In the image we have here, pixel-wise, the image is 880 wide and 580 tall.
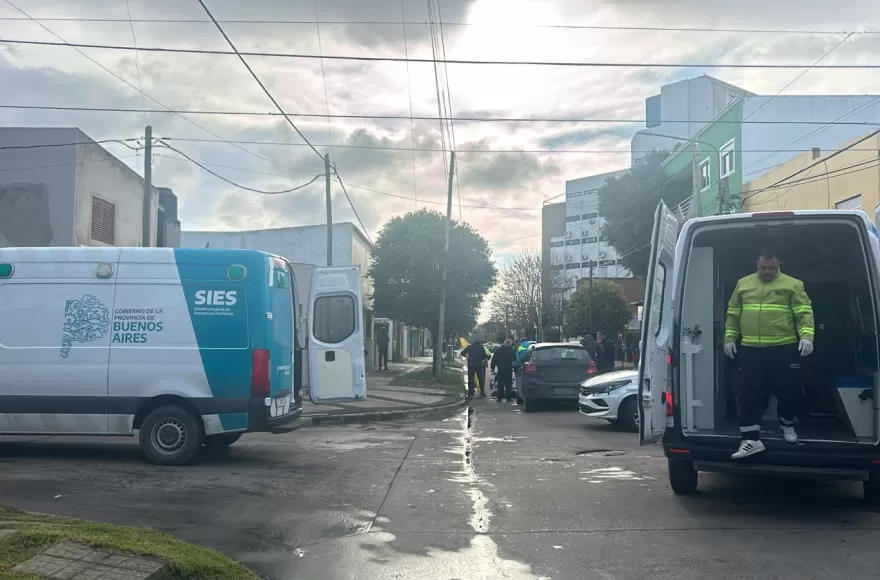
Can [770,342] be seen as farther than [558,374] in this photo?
No

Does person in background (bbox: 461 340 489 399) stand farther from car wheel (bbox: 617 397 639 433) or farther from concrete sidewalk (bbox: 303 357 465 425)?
car wheel (bbox: 617 397 639 433)

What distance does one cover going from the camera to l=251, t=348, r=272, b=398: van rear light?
952 cm

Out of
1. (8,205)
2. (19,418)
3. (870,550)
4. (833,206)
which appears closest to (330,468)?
(19,418)

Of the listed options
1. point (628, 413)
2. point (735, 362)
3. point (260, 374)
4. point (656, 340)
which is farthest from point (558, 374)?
point (656, 340)

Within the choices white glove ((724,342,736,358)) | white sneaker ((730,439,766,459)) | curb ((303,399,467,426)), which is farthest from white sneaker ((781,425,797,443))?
curb ((303,399,467,426))

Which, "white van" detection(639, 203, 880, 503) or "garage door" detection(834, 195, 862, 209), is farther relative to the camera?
"garage door" detection(834, 195, 862, 209)

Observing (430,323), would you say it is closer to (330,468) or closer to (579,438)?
(579,438)

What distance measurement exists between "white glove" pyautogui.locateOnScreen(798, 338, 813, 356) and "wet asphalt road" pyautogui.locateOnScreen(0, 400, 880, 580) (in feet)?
4.62

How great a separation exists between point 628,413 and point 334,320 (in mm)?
5255

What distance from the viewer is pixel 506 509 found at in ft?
23.9

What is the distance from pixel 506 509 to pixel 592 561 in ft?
5.84

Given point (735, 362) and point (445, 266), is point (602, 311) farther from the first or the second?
point (735, 362)

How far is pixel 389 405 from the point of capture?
57.9ft

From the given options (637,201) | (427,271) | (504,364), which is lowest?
(504,364)
